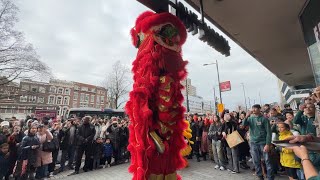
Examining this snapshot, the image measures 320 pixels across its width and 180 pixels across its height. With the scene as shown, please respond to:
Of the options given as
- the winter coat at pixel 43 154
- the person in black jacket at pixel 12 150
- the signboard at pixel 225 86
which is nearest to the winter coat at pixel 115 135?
the winter coat at pixel 43 154

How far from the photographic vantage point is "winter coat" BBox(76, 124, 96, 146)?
7.71 meters

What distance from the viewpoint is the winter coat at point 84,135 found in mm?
7714

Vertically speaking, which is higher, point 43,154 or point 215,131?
point 215,131

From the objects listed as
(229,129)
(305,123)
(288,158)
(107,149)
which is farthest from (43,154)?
(305,123)

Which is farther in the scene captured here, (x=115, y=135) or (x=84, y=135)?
(x=115, y=135)

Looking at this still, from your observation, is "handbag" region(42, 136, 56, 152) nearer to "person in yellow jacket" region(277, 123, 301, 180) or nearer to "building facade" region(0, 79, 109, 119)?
"person in yellow jacket" region(277, 123, 301, 180)

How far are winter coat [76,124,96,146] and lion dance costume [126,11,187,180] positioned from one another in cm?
597

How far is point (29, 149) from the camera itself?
6.16 meters

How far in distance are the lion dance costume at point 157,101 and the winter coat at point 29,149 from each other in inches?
205

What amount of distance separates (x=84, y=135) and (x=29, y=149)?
6.34ft

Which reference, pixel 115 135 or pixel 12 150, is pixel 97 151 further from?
pixel 12 150

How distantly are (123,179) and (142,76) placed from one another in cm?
493

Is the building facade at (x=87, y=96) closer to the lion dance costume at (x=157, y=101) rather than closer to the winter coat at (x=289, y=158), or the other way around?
the winter coat at (x=289, y=158)

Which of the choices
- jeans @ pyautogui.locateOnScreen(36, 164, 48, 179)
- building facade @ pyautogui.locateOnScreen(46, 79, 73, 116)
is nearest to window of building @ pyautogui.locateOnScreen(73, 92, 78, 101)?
building facade @ pyautogui.locateOnScreen(46, 79, 73, 116)
